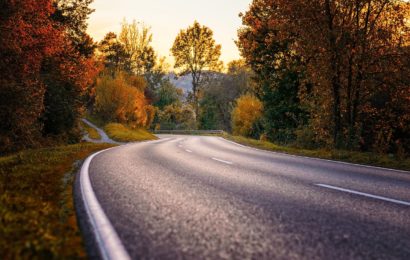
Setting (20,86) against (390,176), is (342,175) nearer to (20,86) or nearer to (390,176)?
(390,176)

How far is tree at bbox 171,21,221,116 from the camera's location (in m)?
57.8

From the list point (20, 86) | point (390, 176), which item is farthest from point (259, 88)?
point (390, 176)

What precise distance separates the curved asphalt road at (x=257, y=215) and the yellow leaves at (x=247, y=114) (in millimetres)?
32091

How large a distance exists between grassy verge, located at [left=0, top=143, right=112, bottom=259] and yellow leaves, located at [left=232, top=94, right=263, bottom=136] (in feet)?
110

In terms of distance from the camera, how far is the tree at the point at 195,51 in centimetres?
5781

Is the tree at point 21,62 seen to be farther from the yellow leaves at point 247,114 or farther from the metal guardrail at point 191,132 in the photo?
the metal guardrail at point 191,132

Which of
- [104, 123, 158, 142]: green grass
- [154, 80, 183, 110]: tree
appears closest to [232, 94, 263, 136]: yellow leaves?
[104, 123, 158, 142]: green grass

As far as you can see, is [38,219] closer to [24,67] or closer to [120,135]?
[24,67]

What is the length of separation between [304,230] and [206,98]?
203ft

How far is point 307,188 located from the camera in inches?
273

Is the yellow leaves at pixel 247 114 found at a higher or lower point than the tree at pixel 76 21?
lower

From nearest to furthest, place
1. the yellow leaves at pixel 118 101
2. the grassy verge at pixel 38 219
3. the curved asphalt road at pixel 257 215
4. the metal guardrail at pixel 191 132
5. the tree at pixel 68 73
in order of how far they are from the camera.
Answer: the grassy verge at pixel 38 219 < the curved asphalt road at pixel 257 215 < the tree at pixel 68 73 < the yellow leaves at pixel 118 101 < the metal guardrail at pixel 191 132

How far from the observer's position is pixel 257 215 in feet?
15.8

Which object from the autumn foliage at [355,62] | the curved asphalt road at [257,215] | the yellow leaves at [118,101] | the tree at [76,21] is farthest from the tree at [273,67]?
the yellow leaves at [118,101]
